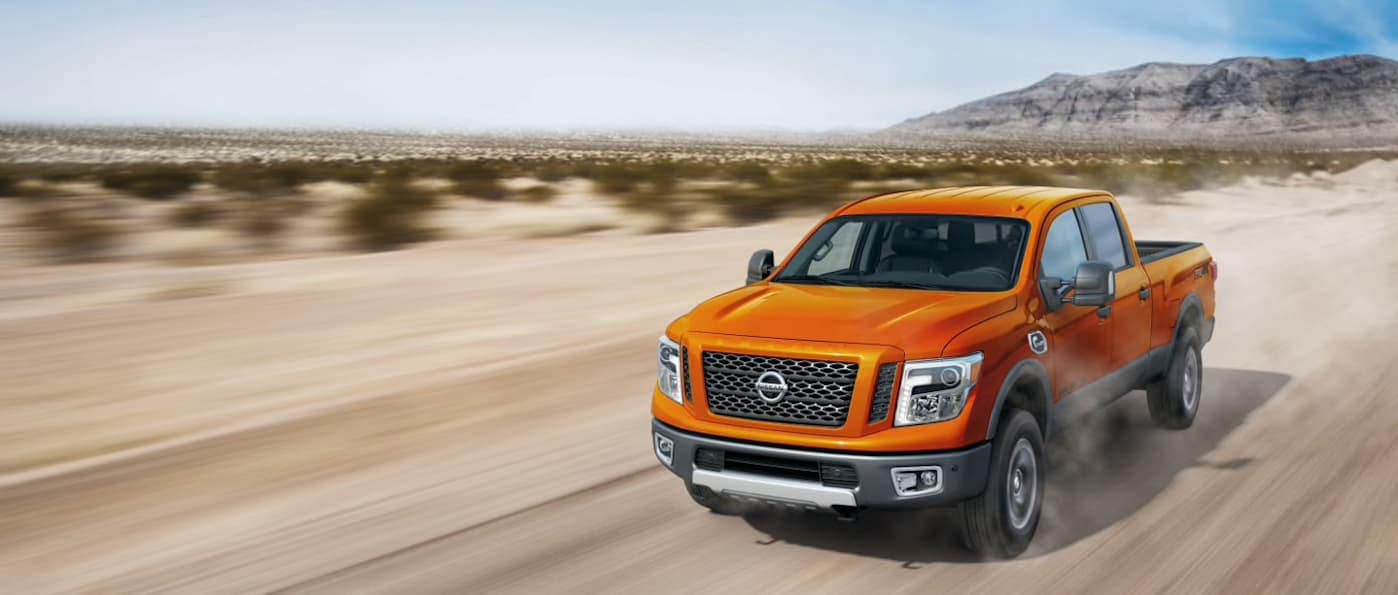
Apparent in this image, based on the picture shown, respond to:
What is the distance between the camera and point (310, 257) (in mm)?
16000

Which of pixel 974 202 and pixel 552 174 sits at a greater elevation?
pixel 974 202

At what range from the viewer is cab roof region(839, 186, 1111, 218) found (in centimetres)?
642

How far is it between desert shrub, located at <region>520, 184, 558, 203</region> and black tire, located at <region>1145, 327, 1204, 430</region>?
18274 mm

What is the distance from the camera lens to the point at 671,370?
18.6ft

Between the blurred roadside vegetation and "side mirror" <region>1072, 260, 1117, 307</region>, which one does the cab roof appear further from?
the blurred roadside vegetation

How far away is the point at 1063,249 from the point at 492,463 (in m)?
3.34

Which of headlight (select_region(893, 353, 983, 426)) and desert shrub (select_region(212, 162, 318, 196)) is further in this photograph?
desert shrub (select_region(212, 162, 318, 196))

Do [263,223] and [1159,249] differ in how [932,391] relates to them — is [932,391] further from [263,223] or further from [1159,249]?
[263,223]

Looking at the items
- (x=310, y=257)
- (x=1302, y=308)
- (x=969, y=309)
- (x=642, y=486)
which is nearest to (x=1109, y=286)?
(x=969, y=309)

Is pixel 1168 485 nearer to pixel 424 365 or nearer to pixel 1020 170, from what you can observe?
pixel 424 365

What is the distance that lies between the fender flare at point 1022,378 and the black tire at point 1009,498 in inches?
3.5

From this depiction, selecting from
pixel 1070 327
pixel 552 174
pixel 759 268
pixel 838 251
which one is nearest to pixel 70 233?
pixel 759 268

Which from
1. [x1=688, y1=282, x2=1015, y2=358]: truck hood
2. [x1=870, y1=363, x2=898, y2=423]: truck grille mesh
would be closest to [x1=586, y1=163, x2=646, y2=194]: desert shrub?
[x1=688, y1=282, x2=1015, y2=358]: truck hood

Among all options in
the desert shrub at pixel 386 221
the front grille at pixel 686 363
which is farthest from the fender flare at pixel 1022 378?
the desert shrub at pixel 386 221
